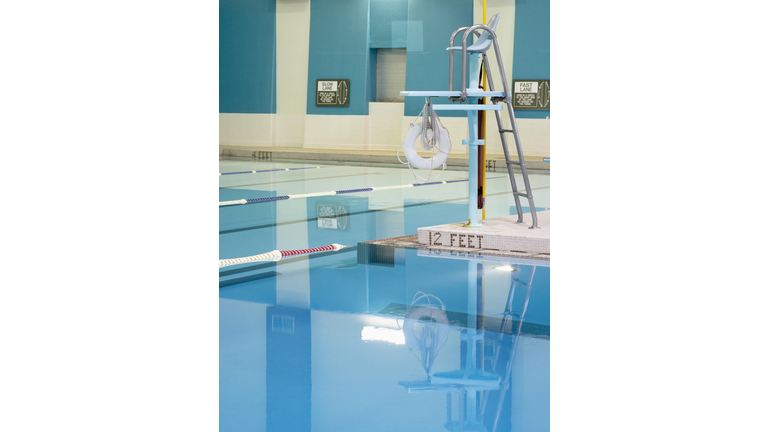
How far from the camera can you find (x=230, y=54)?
19922mm

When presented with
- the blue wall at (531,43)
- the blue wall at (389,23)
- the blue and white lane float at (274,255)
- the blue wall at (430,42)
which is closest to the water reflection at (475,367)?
the blue and white lane float at (274,255)

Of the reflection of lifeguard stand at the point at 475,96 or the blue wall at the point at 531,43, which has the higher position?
the blue wall at the point at 531,43

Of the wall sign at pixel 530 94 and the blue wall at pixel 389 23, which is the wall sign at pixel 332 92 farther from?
the wall sign at pixel 530 94

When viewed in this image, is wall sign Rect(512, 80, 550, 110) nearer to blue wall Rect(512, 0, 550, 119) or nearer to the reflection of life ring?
blue wall Rect(512, 0, 550, 119)

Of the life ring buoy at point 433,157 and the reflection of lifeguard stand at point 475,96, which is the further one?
the life ring buoy at point 433,157

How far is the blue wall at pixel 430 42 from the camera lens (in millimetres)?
16984

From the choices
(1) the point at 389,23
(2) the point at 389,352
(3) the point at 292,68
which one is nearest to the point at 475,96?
(2) the point at 389,352

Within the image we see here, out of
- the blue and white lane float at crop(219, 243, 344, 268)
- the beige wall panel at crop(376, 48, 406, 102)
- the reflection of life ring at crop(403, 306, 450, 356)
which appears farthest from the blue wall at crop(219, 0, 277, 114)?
the reflection of life ring at crop(403, 306, 450, 356)

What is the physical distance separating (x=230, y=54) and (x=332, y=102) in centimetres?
360

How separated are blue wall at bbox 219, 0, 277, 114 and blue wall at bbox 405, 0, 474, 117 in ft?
13.8

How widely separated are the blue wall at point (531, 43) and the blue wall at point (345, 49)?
3.98m

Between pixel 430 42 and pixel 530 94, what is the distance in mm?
2890
